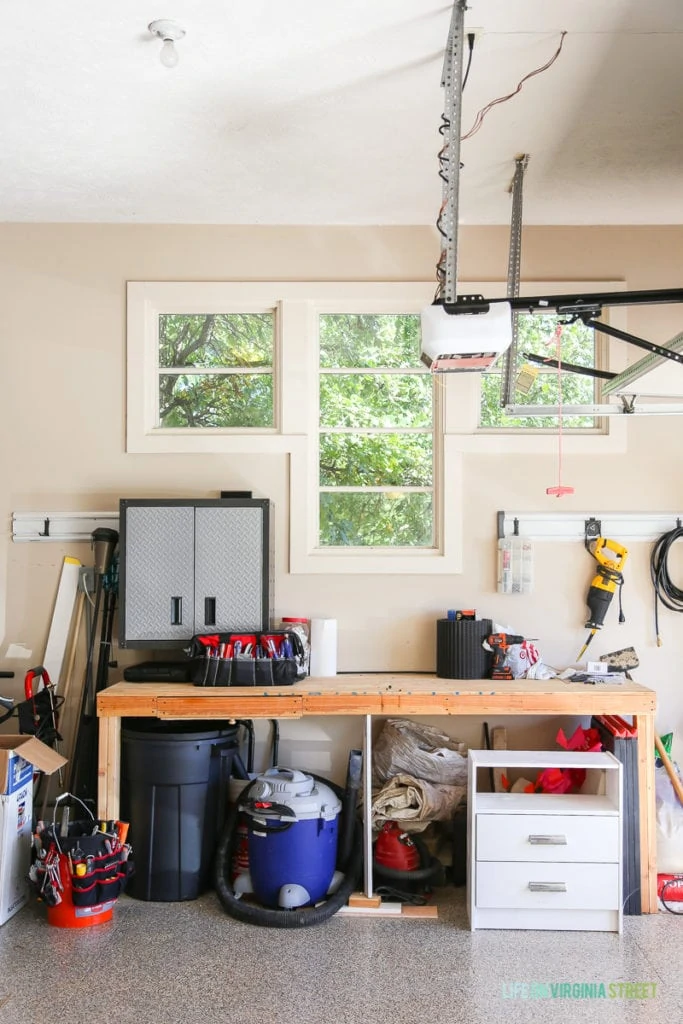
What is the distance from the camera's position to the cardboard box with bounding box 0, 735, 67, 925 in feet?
12.3

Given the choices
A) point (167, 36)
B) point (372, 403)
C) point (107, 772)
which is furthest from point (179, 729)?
point (167, 36)

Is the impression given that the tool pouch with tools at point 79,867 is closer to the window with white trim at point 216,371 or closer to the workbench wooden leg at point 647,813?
the window with white trim at point 216,371

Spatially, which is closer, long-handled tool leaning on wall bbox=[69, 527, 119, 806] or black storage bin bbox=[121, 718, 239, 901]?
black storage bin bbox=[121, 718, 239, 901]

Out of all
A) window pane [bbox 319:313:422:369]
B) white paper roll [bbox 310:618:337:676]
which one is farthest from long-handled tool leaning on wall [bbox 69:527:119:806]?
window pane [bbox 319:313:422:369]

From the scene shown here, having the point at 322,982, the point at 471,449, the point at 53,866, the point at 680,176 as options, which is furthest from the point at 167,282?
the point at 322,982

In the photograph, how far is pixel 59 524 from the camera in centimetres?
468

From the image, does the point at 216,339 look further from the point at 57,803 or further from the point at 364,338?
the point at 57,803

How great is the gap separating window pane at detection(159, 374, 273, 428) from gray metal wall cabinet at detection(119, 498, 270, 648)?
66cm

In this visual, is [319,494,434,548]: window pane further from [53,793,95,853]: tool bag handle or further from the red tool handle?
[53,793,95,853]: tool bag handle

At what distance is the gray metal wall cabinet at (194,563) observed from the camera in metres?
4.33

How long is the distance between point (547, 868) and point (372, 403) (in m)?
2.46

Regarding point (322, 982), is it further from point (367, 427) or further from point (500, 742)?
point (367, 427)

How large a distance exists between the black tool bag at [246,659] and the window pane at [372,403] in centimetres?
128

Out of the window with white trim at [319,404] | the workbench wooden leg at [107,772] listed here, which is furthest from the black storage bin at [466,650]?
the workbench wooden leg at [107,772]
